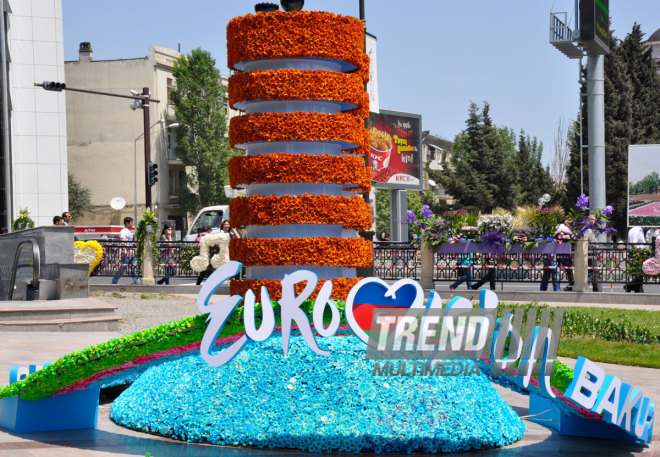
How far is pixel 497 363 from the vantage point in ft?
23.2

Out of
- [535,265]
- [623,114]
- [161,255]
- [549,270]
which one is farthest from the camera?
[623,114]

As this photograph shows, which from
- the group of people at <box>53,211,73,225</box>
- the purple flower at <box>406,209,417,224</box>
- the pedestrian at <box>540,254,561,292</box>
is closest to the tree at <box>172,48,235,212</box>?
the group of people at <box>53,211,73,225</box>

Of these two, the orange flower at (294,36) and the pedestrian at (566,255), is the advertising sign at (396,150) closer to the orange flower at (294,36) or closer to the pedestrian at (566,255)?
the pedestrian at (566,255)

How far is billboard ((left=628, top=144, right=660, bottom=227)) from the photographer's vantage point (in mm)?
45312

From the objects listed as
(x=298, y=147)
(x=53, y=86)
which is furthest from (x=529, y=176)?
(x=298, y=147)

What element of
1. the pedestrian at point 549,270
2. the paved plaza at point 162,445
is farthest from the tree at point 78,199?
the paved plaza at point 162,445

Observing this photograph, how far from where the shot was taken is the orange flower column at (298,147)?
26.9ft

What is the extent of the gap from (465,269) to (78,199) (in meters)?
48.4

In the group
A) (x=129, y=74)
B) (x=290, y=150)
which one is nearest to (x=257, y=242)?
(x=290, y=150)

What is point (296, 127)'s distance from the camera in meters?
8.20

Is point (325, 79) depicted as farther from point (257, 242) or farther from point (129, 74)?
point (129, 74)

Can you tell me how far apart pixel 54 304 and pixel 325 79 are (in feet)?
33.1

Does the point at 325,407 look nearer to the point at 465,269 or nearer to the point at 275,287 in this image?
the point at 275,287

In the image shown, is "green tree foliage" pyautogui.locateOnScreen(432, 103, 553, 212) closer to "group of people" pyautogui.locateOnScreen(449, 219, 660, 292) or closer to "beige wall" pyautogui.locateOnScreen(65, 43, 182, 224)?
"beige wall" pyautogui.locateOnScreen(65, 43, 182, 224)
